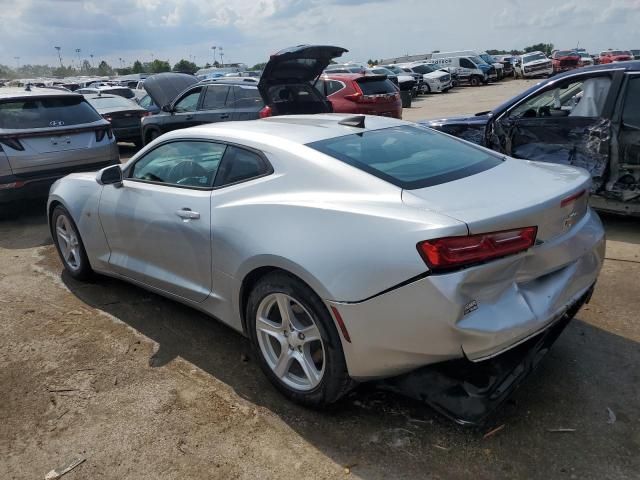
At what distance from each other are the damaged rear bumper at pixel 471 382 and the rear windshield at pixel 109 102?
11905 millimetres

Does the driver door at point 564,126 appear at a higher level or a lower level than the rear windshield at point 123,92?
higher

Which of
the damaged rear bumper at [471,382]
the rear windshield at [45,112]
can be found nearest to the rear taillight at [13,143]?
the rear windshield at [45,112]

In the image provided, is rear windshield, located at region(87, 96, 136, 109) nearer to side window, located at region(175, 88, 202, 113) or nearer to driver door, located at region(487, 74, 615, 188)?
side window, located at region(175, 88, 202, 113)

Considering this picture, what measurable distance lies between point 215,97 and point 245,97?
0.75m

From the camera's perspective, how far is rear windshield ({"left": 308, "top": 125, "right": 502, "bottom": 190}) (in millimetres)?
2883

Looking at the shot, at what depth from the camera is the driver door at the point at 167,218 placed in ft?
11.1

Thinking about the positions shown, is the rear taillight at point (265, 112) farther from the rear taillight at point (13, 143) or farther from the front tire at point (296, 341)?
the front tire at point (296, 341)

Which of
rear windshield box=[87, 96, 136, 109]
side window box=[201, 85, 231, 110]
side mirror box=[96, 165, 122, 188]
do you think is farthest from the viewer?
rear windshield box=[87, 96, 136, 109]

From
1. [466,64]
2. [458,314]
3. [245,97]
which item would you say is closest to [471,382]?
[458,314]

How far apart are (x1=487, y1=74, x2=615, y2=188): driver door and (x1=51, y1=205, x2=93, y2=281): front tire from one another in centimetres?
438

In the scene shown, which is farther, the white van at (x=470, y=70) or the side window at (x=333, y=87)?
the white van at (x=470, y=70)

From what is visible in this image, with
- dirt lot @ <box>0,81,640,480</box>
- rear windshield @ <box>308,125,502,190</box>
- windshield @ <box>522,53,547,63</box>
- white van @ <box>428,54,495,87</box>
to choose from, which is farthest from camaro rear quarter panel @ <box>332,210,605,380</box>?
windshield @ <box>522,53,547,63</box>

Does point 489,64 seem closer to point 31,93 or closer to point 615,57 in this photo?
point 615,57

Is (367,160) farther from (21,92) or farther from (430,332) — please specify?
(21,92)
